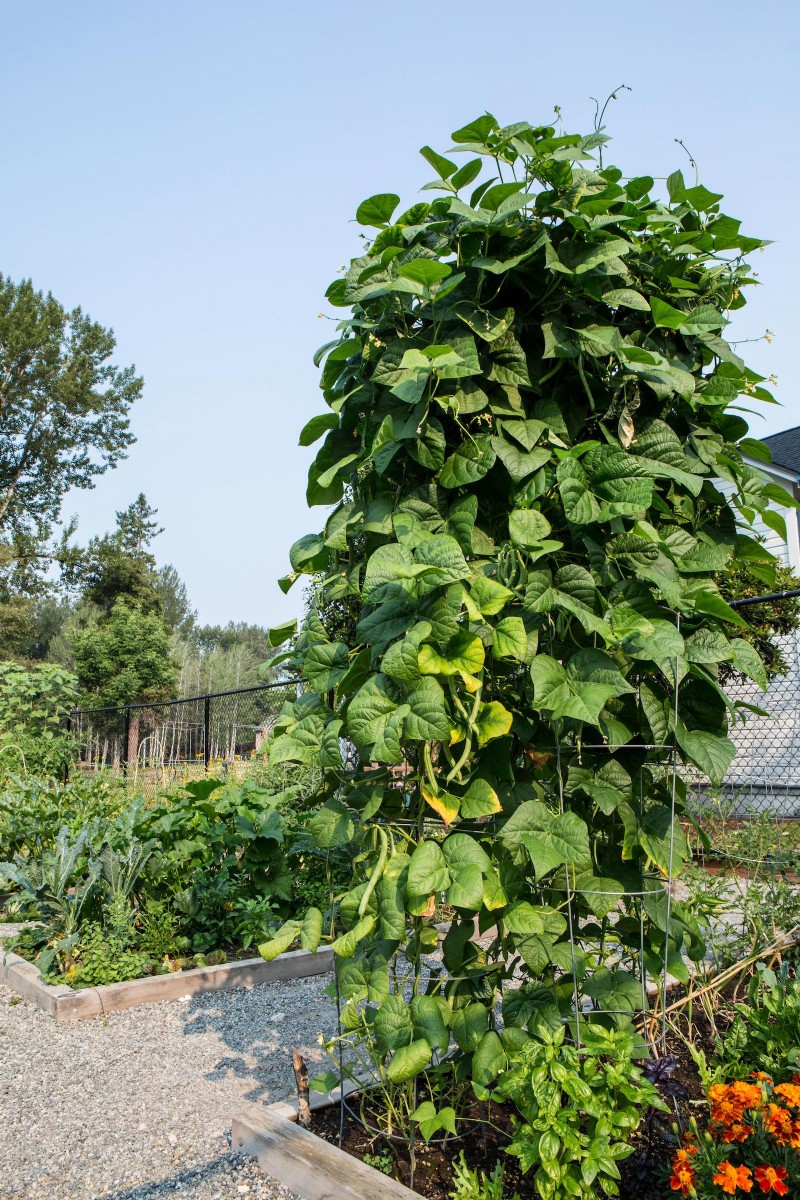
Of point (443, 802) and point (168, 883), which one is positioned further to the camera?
point (168, 883)

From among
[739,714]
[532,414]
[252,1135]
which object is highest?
[532,414]

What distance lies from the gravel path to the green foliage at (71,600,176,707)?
67.6 feet

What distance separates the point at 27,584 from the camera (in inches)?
1047

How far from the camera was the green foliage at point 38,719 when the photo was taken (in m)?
9.02

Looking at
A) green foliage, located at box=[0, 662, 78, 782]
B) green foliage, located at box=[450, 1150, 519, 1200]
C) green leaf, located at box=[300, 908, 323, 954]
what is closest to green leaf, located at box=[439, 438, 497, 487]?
green leaf, located at box=[300, 908, 323, 954]

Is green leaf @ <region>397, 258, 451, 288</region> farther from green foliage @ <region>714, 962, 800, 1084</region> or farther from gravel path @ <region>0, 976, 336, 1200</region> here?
gravel path @ <region>0, 976, 336, 1200</region>

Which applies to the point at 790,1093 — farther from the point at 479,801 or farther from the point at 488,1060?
the point at 479,801

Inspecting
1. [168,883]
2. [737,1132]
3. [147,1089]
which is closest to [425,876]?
[737,1132]

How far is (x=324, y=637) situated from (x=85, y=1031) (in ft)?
8.46

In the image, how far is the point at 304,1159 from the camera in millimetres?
1859

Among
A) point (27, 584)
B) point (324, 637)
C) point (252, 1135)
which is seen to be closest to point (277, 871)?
point (252, 1135)

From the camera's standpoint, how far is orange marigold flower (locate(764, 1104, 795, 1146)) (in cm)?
140

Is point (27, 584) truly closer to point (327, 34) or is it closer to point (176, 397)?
point (176, 397)

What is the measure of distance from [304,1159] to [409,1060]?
0.57 meters
